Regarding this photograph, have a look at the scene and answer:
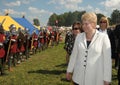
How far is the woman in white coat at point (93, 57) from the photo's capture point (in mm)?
4684

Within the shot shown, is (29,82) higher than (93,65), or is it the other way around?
(93,65)

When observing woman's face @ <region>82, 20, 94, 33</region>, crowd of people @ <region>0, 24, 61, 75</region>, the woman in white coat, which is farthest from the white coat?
crowd of people @ <region>0, 24, 61, 75</region>

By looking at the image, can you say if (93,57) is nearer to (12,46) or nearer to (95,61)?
(95,61)

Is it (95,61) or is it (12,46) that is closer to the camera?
(95,61)

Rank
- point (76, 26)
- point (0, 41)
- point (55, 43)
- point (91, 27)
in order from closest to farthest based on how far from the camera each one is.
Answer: point (91, 27) < point (76, 26) < point (0, 41) < point (55, 43)

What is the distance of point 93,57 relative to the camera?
473 cm

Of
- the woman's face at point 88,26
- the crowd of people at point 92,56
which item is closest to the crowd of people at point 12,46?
the crowd of people at point 92,56

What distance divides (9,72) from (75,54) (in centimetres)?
876

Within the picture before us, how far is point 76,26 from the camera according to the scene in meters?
8.05

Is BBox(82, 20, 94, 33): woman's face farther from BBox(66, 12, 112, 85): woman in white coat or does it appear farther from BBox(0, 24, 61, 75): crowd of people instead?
BBox(0, 24, 61, 75): crowd of people

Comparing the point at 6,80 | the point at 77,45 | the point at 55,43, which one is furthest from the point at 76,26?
the point at 55,43

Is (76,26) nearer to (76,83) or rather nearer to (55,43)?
(76,83)

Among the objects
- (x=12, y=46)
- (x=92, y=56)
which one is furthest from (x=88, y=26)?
(x=12, y=46)

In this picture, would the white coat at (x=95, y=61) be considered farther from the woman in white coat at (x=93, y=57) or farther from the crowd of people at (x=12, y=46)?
the crowd of people at (x=12, y=46)
